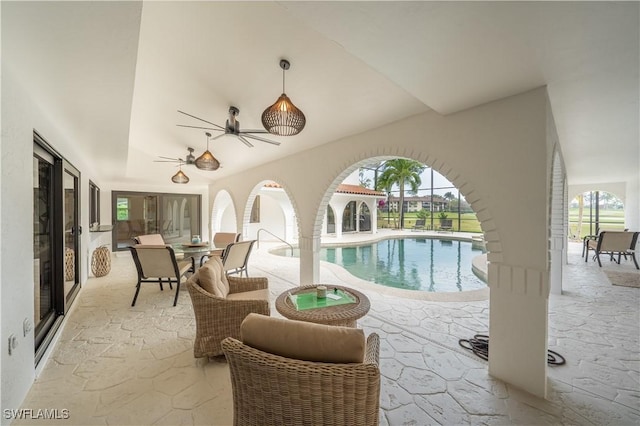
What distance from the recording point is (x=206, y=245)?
17.4 feet

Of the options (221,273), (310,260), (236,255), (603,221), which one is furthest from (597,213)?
(221,273)

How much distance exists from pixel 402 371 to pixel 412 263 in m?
5.87

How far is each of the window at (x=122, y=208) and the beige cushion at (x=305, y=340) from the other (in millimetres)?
10045

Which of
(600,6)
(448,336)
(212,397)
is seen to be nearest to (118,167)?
(212,397)

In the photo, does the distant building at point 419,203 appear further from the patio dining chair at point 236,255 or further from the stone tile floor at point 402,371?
the patio dining chair at point 236,255

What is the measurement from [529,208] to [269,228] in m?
10.8

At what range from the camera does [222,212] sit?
10711 millimetres

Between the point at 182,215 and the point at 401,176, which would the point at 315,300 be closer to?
the point at 182,215

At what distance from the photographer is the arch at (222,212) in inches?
388

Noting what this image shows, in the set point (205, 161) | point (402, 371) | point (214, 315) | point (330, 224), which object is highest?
point (205, 161)

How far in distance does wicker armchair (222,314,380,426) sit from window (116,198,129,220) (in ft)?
32.9

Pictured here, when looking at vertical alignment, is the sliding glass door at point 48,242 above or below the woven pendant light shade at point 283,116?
below

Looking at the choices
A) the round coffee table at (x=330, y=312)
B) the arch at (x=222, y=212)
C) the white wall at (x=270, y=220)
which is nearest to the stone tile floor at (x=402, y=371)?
the round coffee table at (x=330, y=312)

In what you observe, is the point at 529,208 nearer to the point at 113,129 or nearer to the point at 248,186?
the point at 113,129
